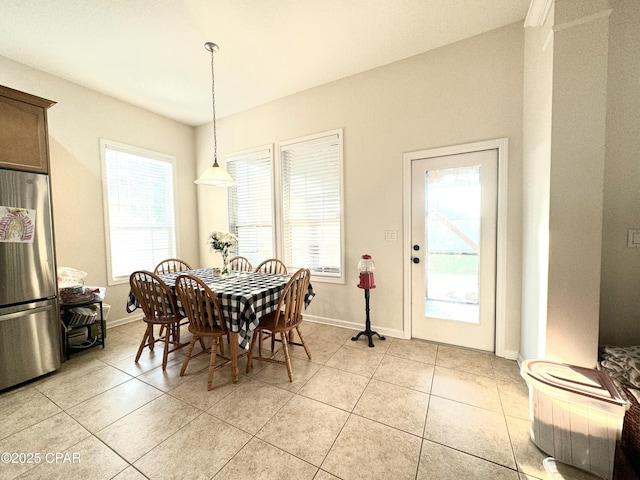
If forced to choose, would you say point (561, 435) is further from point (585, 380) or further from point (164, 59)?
point (164, 59)

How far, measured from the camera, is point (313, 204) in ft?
11.2

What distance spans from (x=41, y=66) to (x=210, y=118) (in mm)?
1874

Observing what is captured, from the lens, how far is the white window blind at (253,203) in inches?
148

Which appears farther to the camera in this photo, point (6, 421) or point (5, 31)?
point (5, 31)

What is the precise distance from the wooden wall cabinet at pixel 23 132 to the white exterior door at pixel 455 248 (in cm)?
348

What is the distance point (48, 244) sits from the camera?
7.23 feet

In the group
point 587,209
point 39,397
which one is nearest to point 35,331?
point 39,397

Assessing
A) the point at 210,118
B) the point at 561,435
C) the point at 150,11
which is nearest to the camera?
the point at 561,435

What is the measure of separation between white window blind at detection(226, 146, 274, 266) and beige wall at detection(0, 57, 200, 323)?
4.56ft

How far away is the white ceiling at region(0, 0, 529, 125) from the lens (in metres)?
2.08

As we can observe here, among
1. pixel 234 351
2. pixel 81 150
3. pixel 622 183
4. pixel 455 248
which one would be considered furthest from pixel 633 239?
pixel 81 150

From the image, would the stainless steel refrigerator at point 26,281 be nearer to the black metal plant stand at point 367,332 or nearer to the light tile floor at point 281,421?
the light tile floor at point 281,421

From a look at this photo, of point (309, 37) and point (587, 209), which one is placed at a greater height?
point (309, 37)

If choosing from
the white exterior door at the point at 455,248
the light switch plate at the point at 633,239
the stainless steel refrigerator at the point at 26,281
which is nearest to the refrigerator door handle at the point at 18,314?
the stainless steel refrigerator at the point at 26,281
